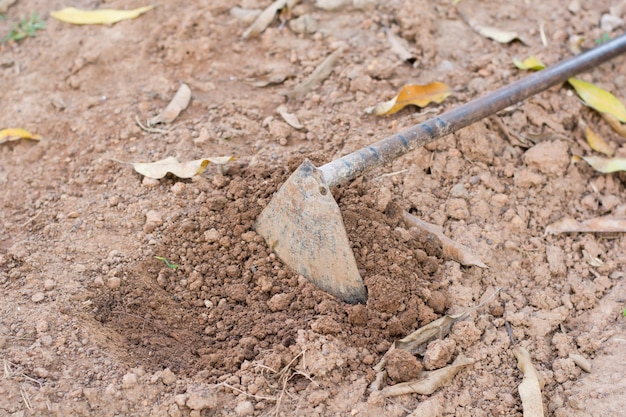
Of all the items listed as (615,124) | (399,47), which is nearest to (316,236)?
(399,47)

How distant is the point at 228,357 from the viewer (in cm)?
242

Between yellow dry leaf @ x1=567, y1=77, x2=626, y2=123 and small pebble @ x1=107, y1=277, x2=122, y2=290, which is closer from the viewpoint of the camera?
small pebble @ x1=107, y1=277, x2=122, y2=290

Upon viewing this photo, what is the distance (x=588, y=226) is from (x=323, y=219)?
1207 mm

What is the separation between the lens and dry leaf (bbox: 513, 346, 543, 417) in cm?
231

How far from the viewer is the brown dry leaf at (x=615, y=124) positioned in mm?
3410

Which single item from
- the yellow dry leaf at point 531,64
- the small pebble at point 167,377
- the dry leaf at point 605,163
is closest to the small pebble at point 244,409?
the small pebble at point 167,377

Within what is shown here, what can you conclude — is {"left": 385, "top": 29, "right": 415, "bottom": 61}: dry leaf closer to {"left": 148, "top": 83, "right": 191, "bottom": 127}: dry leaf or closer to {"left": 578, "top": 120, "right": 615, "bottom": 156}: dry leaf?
{"left": 578, "top": 120, "right": 615, "bottom": 156}: dry leaf

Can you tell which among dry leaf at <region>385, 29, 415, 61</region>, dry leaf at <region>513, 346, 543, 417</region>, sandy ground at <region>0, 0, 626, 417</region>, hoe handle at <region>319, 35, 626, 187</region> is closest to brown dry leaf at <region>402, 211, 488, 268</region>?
sandy ground at <region>0, 0, 626, 417</region>

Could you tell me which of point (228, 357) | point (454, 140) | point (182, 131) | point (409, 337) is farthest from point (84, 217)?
point (454, 140)

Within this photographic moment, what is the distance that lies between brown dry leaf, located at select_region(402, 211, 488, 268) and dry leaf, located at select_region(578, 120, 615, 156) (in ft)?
3.28

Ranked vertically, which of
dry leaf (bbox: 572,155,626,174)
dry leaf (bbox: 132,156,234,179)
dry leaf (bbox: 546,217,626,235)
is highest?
dry leaf (bbox: 132,156,234,179)

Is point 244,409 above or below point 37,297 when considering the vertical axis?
below

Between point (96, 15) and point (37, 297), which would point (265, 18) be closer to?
point (96, 15)

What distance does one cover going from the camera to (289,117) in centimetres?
327
